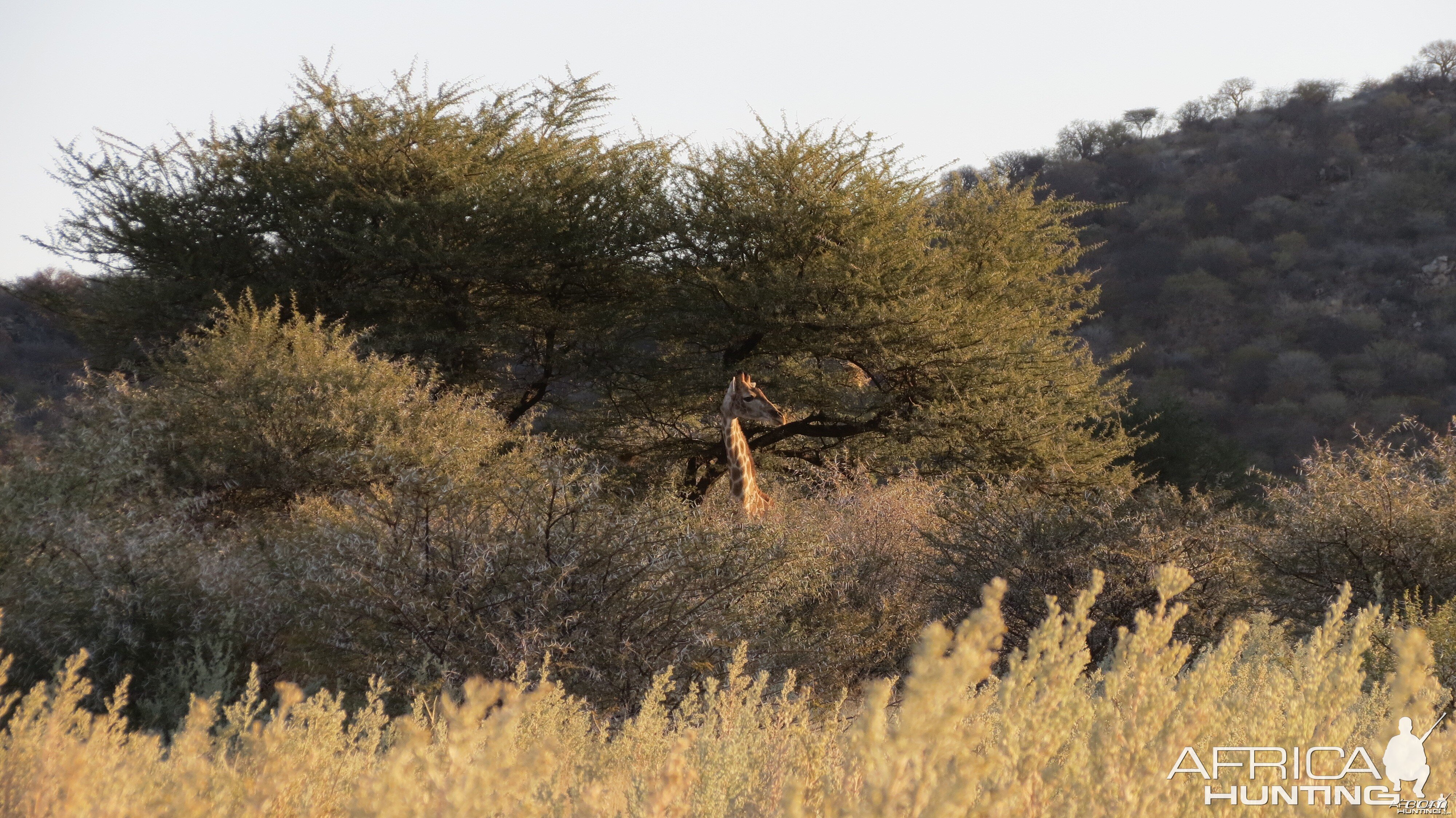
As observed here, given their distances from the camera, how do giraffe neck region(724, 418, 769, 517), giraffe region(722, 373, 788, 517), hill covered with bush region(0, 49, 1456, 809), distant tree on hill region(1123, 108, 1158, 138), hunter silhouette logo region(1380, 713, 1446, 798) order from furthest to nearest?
distant tree on hill region(1123, 108, 1158, 138)
giraffe region(722, 373, 788, 517)
giraffe neck region(724, 418, 769, 517)
hill covered with bush region(0, 49, 1456, 809)
hunter silhouette logo region(1380, 713, 1446, 798)

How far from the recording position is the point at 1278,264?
3238 cm

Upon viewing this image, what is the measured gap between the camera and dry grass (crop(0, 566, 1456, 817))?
1512 millimetres

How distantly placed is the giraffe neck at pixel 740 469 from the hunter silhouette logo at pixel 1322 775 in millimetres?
7319

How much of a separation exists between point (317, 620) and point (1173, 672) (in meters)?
5.11

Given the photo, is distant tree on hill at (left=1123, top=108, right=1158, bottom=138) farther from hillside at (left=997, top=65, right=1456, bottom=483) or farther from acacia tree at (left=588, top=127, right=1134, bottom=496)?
acacia tree at (left=588, top=127, right=1134, bottom=496)

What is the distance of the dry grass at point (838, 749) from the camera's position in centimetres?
151

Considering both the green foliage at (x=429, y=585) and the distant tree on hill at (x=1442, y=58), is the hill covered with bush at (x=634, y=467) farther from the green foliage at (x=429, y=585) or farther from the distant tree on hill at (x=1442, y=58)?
the distant tree on hill at (x=1442, y=58)

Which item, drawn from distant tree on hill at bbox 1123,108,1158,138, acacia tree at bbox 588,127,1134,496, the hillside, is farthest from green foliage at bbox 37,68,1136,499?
distant tree on hill at bbox 1123,108,1158,138

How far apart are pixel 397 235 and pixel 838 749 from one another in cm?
1196

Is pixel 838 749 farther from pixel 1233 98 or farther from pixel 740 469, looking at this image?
pixel 1233 98

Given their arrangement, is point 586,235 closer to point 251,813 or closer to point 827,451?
point 827,451

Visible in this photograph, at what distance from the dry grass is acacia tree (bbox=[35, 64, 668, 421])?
37.0ft

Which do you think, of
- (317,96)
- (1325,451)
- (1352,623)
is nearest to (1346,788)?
(1352,623)

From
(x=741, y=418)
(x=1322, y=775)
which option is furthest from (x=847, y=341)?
(x=1322, y=775)
